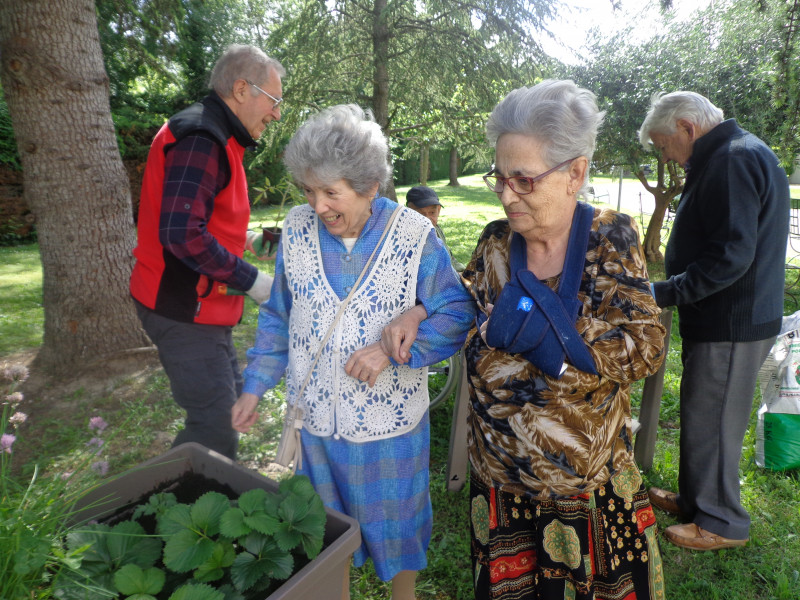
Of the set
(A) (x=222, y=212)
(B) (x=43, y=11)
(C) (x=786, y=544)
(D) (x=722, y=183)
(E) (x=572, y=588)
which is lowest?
(C) (x=786, y=544)

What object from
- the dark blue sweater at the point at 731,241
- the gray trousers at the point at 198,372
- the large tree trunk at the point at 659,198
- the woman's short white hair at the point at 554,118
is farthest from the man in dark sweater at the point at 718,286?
the large tree trunk at the point at 659,198

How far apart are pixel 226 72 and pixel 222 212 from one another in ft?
1.88

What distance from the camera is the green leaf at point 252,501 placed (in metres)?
1.14

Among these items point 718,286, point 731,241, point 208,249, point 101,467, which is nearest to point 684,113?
point 731,241

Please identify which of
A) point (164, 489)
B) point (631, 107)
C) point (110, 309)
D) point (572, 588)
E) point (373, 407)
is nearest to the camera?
point (164, 489)

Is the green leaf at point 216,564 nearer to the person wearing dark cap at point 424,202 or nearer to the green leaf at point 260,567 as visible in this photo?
the green leaf at point 260,567

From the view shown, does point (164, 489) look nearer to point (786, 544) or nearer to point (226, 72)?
point (226, 72)

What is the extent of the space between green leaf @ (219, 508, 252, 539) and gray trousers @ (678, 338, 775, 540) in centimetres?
213

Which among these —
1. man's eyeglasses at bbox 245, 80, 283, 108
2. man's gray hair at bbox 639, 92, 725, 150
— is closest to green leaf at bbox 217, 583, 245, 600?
man's eyeglasses at bbox 245, 80, 283, 108

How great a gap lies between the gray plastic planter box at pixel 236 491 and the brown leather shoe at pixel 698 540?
82.6 inches

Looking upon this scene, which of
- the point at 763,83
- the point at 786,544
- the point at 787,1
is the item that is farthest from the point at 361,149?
the point at 763,83

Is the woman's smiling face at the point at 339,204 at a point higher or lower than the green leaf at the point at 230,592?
higher

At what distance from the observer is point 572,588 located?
1.56 meters

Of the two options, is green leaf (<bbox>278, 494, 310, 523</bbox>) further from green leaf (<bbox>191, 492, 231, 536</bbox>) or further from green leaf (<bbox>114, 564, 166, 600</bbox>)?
green leaf (<bbox>114, 564, 166, 600</bbox>)
